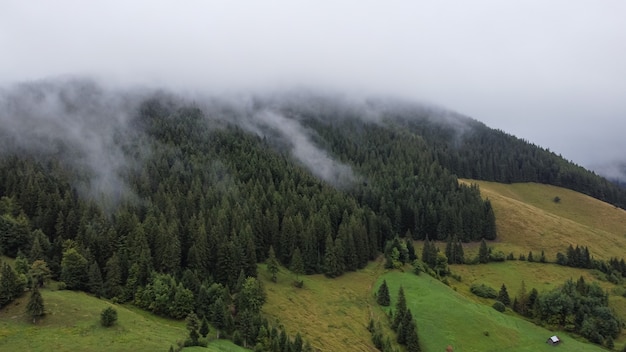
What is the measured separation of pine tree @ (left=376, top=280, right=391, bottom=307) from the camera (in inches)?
4696

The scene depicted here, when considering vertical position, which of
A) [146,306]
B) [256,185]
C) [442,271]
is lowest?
[146,306]

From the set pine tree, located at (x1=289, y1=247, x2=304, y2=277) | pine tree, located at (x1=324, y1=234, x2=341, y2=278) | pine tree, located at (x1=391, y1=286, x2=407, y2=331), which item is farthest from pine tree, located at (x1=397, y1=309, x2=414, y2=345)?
pine tree, located at (x1=289, y1=247, x2=304, y2=277)

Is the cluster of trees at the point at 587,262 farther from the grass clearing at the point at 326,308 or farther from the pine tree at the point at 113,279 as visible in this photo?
the pine tree at the point at 113,279

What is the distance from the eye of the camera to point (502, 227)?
18825 centimetres

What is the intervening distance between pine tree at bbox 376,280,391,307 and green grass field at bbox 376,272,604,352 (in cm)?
201

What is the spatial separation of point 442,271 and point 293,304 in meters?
56.8

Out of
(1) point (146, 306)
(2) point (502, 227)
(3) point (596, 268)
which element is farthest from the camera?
(2) point (502, 227)

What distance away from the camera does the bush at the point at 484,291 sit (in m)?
133

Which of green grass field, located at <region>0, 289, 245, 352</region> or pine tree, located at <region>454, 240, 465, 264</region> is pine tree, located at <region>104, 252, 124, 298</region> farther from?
pine tree, located at <region>454, 240, 465, 264</region>

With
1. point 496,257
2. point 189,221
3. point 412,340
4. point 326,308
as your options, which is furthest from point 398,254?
point 189,221

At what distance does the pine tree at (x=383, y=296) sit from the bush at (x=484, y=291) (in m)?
30.3

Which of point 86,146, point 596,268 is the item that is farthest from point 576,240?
point 86,146

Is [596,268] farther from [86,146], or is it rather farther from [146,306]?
[86,146]

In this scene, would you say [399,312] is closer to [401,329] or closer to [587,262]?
[401,329]
